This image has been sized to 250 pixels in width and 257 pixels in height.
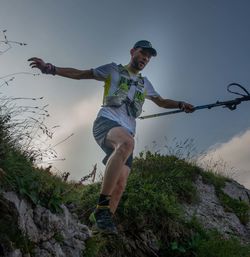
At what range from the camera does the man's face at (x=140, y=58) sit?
231 inches

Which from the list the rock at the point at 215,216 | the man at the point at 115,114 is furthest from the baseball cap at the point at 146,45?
the rock at the point at 215,216

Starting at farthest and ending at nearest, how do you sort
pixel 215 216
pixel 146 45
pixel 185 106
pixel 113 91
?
pixel 215 216 < pixel 185 106 < pixel 146 45 < pixel 113 91

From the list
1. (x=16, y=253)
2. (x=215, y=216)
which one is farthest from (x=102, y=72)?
(x=215, y=216)

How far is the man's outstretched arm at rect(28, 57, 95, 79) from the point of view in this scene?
498cm

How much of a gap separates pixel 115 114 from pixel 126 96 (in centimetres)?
33

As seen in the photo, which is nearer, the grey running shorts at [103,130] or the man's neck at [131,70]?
the grey running shorts at [103,130]

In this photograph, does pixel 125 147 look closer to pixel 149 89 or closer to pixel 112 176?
pixel 112 176

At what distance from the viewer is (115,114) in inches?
214

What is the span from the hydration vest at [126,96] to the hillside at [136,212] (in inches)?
50.2

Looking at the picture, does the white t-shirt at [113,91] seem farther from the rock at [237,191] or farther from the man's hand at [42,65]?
the rock at [237,191]

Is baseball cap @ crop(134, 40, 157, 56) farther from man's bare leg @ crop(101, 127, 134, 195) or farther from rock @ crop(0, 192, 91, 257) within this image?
rock @ crop(0, 192, 91, 257)

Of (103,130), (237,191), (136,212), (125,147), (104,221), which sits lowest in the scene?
(104,221)

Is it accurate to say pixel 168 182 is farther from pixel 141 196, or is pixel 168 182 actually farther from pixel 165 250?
pixel 165 250

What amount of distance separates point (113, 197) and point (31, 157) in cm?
122
